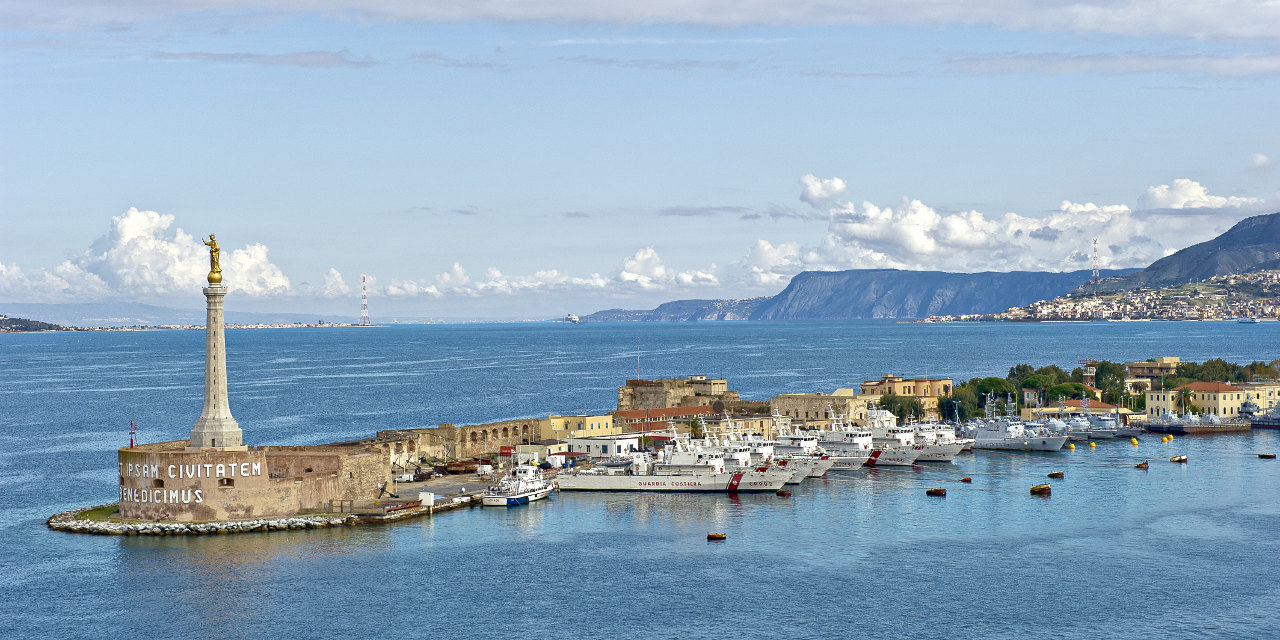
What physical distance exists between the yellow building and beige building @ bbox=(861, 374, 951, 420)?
29.9 meters

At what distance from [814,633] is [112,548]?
111 ft

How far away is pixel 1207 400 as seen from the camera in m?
124

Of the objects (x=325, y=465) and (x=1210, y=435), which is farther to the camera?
(x=1210, y=435)

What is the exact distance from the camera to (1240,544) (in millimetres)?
60562

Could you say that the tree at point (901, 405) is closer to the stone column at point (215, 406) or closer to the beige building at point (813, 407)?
the beige building at point (813, 407)

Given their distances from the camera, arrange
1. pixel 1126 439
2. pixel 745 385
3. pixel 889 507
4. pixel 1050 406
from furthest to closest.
Answer: 1. pixel 745 385
2. pixel 1050 406
3. pixel 1126 439
4. pixel 889 507

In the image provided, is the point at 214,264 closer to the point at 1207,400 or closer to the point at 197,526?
the point at 197,526

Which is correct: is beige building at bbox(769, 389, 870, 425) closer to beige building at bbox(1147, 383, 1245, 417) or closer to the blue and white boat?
the blue and white boat

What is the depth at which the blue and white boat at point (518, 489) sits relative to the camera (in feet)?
243

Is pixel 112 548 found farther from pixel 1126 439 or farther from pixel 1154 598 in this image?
Answer: pixel 1126 439

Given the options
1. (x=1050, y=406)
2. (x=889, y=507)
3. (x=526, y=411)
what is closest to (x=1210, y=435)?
(x=1050, y=406)

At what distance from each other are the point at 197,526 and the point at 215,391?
24.8 ft

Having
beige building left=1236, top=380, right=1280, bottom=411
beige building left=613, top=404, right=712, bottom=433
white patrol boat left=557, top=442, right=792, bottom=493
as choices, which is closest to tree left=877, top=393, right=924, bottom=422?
beige building left=613, top=404, right=712, bottom=433

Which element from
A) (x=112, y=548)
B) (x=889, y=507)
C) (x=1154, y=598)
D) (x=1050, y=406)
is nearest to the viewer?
(x=1154, y=598)
